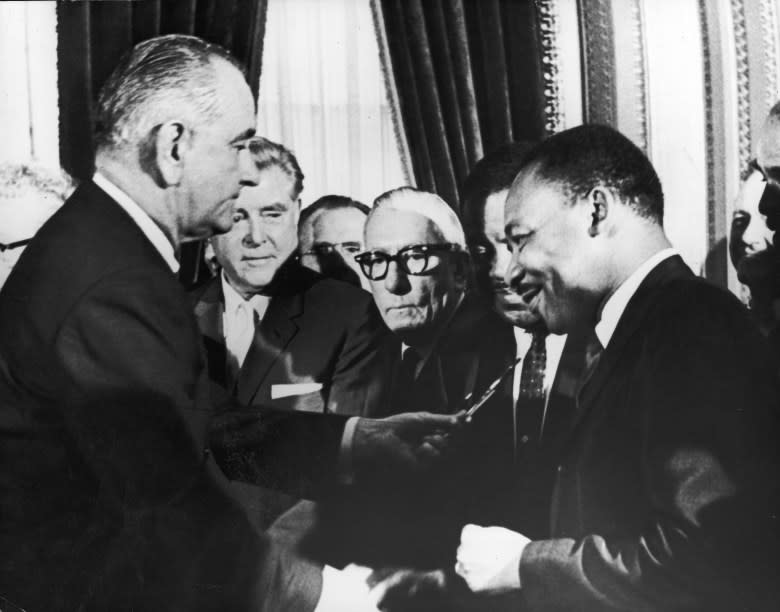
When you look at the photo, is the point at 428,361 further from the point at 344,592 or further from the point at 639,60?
the point at 639,60

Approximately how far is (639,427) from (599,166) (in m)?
0.83

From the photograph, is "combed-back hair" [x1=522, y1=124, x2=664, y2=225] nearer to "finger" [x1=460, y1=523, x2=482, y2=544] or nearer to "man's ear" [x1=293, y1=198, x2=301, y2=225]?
"man's ear" [x1=293, y1=198, x2=301, y2=225]

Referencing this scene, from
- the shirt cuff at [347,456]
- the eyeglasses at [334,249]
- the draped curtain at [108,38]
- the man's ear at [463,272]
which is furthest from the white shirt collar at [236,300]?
the man's ear at [463,272]

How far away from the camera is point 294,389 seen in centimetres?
356

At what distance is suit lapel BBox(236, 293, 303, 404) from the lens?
356 centimetres

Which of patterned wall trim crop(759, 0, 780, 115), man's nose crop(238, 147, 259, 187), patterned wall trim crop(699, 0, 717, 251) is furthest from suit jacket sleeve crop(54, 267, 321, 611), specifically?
patterned wall trim crop(759, 0, 780, 115)

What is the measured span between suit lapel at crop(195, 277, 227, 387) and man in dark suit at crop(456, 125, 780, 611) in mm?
941

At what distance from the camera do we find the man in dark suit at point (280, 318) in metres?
3.56

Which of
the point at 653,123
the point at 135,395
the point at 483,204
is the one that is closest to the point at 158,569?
the point at 135,395

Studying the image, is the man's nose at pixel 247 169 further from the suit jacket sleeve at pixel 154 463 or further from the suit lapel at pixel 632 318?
the suit lapel at pixel 632 318

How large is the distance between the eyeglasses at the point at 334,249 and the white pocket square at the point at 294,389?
1.43 ft

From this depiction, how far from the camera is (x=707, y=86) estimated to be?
3688mm

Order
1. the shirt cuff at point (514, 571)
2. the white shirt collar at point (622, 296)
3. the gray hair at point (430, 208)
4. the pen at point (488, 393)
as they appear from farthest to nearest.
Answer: the gray hair at point (430, 208)
the pen at point (488, 393)
the shirt cuff at point (514, 571)
the white shirt collar at point (622, 296)

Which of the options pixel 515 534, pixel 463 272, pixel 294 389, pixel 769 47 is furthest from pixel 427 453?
pixel 769 47
